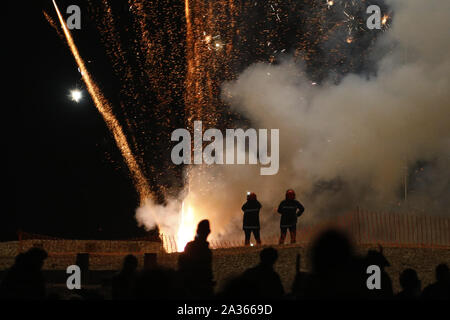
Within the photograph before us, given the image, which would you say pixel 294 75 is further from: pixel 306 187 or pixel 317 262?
pixel 317 262

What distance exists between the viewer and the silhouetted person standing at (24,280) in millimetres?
4531

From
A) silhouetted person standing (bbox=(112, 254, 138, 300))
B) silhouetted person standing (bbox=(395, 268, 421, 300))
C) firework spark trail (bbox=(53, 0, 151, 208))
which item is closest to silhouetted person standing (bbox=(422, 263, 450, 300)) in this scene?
silhouetted person standing (bbox=(395, 268, 421, 300))

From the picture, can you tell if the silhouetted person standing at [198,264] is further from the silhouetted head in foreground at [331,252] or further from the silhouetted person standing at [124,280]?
the silhouetted head in foreground at [331,252]

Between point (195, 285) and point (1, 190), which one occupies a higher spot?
point (1, 190)

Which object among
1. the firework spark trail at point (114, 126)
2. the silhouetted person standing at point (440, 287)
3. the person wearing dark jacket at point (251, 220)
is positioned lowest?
the silhouetted person standing at point (440, 287)

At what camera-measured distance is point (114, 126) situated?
61.1 feet

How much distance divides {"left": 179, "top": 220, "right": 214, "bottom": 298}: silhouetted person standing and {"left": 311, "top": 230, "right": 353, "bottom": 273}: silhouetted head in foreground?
2.42 m

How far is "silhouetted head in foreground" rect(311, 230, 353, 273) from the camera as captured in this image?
8.80 feet

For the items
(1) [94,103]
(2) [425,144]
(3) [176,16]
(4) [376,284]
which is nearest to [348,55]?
(2) [425,144]

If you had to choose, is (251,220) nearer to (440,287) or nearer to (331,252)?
(440,287)

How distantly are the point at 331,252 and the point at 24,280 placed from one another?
299 centimetres

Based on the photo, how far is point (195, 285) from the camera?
5.05 m

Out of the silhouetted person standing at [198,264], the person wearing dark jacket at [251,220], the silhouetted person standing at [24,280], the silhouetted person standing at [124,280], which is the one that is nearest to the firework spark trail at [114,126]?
the person wearing dark jacket at [251,220]
